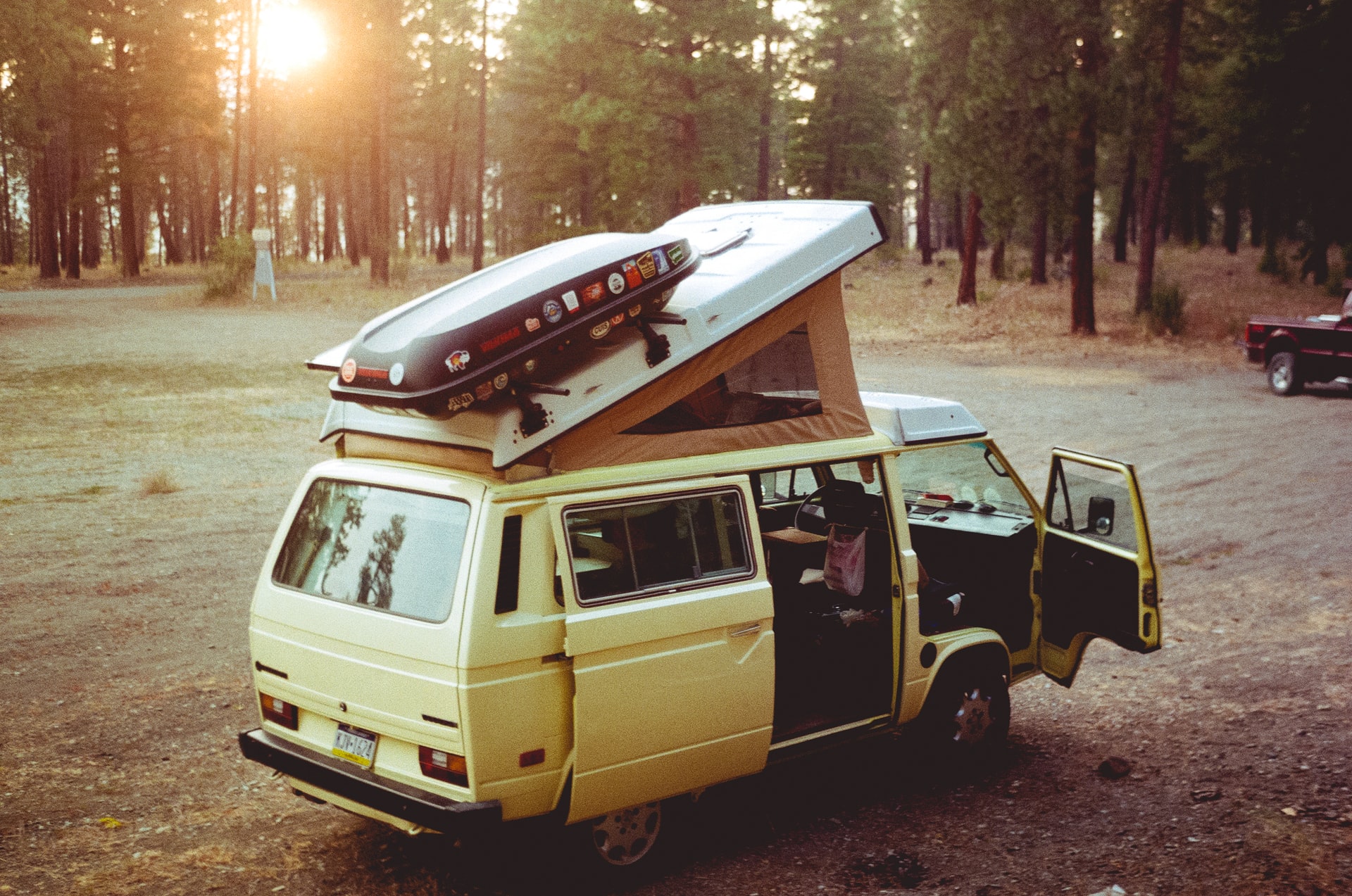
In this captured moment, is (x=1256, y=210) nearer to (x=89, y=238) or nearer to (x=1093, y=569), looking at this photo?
(x=89, y=238)

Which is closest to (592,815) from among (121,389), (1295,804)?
(1295,804)

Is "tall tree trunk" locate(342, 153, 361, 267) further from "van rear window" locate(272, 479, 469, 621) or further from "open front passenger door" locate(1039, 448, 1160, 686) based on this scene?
"van rear window" locate(272, 479, 469, 621)

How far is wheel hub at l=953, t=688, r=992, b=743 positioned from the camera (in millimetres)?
6465

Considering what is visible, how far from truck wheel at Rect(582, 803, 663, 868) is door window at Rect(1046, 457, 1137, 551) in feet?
9.89

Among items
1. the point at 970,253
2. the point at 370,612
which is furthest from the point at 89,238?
the point at 370,612

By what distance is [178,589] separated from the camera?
9758 mm

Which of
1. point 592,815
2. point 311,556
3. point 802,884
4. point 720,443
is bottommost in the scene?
point 802,884

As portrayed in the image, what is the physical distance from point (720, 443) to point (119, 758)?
3.90m

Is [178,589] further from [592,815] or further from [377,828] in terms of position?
[592,815]

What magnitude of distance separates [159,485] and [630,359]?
32.6ft

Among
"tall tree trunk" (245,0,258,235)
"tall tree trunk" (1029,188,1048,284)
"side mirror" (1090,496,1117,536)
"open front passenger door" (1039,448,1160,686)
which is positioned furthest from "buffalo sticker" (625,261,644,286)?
"tall tree trunk" (245,0,258,235)

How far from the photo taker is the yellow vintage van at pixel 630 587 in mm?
4578

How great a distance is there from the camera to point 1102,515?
6.51 metres

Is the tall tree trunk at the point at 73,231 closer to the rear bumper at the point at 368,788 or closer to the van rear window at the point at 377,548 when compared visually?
the van rear window at the point at 377,548
